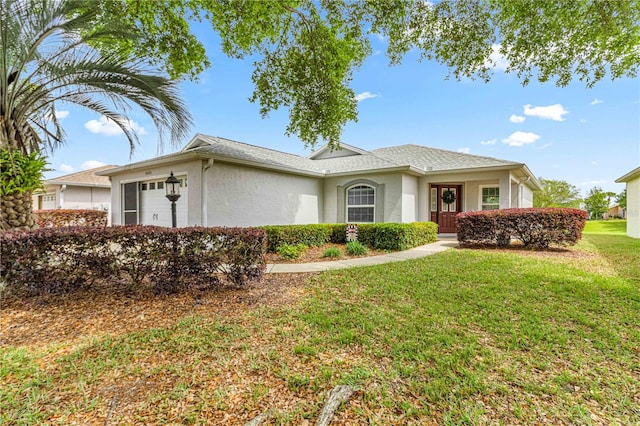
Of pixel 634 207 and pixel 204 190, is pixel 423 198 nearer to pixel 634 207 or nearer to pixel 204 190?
pixel 204 190

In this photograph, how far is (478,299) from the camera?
15.0 ft

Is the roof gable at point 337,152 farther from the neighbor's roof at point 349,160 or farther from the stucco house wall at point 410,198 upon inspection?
the stucco house wall at point 410,198

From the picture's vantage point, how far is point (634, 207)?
47.8 ft

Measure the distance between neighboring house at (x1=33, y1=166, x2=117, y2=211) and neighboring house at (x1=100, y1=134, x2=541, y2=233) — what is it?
693 centimetres

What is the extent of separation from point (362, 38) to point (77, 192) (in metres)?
18.4

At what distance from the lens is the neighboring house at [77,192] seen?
652 inches

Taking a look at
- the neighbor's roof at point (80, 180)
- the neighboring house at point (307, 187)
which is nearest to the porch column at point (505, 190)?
the neighboring house at point (307, 187)

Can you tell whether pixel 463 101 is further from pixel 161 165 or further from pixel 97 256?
pixel 97 256

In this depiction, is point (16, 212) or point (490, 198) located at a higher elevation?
point (490, 198)

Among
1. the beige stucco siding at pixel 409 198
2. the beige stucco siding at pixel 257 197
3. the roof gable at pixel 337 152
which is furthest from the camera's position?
the roof gable at pixel 337 152

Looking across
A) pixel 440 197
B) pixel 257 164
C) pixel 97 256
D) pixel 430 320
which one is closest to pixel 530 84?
pixel 440 197

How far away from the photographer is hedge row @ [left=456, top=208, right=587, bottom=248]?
29.5ft

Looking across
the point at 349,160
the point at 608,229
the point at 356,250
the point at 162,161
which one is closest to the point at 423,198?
the point at 349,160

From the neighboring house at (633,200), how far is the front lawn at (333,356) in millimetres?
13177
